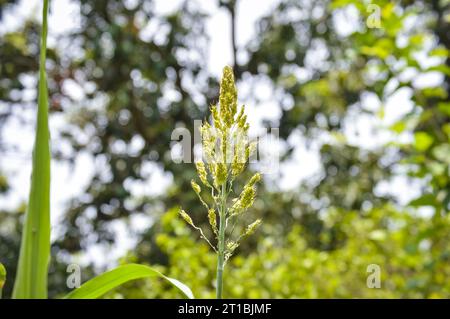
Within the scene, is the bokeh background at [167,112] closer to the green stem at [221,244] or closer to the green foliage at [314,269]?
the green foliage at [314,269]

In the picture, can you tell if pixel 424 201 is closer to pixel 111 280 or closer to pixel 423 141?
pixel 423 141

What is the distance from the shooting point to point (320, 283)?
3488 mm

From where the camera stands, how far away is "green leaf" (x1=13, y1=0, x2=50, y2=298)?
0.79 metres

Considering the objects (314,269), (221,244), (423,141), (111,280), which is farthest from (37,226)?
(314,269)

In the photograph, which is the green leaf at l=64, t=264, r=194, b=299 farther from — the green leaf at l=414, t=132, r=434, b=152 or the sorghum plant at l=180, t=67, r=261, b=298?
the green leaf at l=414, t=132, r=434, b=152

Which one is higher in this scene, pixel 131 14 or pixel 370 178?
pixel 131 14

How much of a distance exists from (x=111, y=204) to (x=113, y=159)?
46 centimetres

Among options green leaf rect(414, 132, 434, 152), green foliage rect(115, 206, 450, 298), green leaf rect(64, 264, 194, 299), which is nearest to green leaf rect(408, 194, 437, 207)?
green foliage rect(115, 206, 450, 298)

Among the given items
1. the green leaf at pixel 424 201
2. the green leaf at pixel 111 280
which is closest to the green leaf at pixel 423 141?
the green leaf at pixel 424 201

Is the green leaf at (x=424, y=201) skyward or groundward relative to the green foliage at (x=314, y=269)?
skyward

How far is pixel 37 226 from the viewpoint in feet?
2.59

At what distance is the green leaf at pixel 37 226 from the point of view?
2.58 feet
